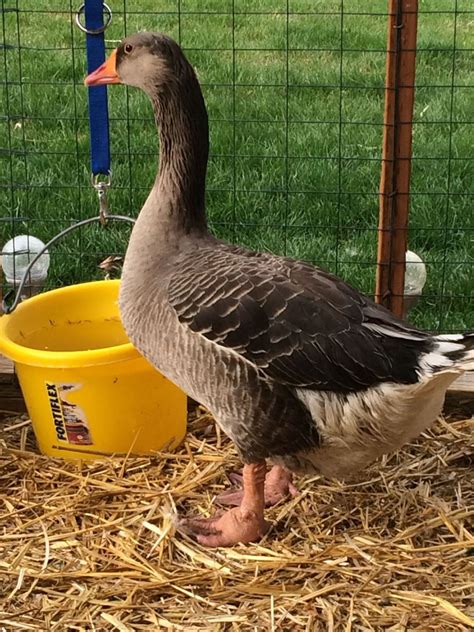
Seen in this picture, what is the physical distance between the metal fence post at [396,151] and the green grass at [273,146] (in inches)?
15.6

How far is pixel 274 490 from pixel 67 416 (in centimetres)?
66

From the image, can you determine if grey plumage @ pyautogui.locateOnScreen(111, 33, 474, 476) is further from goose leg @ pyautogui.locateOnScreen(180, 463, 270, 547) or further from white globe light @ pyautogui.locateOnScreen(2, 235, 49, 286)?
white globe light @ pyautogui.locateOnScreen(2, 235, 49, 286)

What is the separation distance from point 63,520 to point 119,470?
0.27m

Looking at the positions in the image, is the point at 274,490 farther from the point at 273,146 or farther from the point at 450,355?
the point at 273,146

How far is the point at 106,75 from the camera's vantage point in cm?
256

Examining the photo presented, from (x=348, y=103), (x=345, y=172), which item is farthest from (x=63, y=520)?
(x=348, y=103)

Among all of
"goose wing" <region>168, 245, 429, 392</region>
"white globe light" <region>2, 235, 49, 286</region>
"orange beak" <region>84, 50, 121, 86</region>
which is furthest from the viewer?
"white globe light" <region>2, 235, 49, 286</region>

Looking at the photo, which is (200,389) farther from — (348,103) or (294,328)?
(348,103)

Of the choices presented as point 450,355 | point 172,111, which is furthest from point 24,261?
point 450,355

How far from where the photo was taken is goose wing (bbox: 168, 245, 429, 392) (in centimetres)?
219

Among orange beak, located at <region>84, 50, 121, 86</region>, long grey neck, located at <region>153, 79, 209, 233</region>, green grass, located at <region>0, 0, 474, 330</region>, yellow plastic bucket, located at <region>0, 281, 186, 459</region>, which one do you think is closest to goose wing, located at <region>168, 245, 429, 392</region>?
long grey neck, located at <region>153, 79, 209, 233</region>

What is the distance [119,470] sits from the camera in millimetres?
2789

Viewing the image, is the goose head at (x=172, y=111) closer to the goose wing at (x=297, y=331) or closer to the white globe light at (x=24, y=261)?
the goose wing at (x=297, y=331)

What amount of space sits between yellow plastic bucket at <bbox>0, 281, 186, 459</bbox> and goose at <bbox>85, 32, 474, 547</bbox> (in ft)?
0.88
